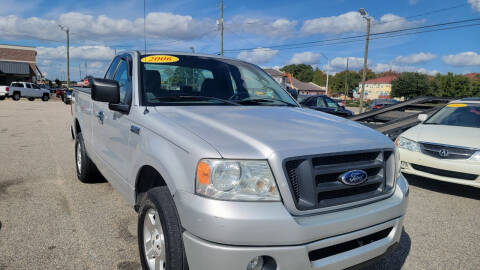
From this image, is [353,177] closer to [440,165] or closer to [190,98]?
[190,98]

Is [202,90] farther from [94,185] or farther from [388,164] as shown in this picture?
[94,185]

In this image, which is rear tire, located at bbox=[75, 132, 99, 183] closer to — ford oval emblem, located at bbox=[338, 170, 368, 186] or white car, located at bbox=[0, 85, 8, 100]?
ford oval emblem, located at bbox=[338, 170, 368, 186]

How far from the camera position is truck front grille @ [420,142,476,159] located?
195 inches

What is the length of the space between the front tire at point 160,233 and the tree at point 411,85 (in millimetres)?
73269

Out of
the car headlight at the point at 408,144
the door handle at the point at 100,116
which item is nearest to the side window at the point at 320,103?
the car headlight at the point at 408,144

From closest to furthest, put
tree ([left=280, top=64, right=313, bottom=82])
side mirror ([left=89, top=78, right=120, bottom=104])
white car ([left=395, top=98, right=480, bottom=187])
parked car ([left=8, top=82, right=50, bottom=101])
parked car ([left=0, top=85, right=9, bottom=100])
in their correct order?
side mirror ([left=89, top=78, right=120, bottom=104])
white car ([left=395, top=98, right=480, bottom=187])
parked car ([left=0, top=85, right=9, bottom=100])
parked car ([left=8, top=82, right=50, bottom=101])
tree ([left=280, top=64, right=313, bottom=82])

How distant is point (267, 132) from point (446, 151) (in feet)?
13.5

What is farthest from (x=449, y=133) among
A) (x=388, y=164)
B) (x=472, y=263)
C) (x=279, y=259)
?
(x=279, y=259)

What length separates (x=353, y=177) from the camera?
2104 mm

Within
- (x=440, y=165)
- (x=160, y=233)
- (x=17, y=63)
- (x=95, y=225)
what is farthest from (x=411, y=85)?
(x=160, y=233)

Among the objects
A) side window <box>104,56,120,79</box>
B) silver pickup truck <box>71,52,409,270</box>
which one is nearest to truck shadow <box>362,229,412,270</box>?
silver pickup truck <box>71,52,409,270</box>

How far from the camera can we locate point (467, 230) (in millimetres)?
3922

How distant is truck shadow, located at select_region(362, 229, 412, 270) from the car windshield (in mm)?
3607

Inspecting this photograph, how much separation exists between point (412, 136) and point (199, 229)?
5.00m
